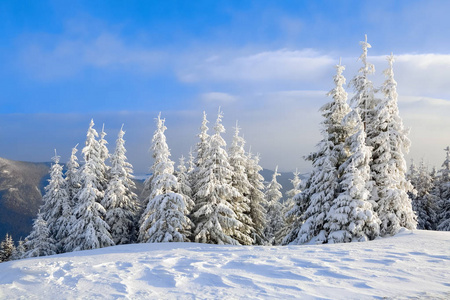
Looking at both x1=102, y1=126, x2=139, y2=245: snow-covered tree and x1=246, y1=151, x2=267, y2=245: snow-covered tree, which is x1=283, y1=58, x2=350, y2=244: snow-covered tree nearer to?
x1=246, y1=151, x2=267, y2=245: snow-covered tree

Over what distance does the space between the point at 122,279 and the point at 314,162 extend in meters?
14.5

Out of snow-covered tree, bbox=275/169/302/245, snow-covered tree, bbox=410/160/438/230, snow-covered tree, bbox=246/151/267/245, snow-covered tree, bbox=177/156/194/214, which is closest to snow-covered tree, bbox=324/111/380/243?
snow-covered tree, bbox=275/169/302/245

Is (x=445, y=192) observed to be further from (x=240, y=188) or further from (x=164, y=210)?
(x=164, y=210)

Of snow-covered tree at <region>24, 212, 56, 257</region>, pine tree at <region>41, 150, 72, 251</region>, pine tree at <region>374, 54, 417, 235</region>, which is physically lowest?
snow-covered tree at <region>24, 212, 56, 257</region>

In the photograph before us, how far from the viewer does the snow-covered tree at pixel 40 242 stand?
26328 mm

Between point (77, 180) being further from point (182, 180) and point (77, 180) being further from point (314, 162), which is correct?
point (314, 162)

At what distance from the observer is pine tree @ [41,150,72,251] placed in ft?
91.5

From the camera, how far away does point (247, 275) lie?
714 cm

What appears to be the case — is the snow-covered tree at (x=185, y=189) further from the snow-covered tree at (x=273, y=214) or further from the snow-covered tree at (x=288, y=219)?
the snow-covered tree at (x=273, y=214)

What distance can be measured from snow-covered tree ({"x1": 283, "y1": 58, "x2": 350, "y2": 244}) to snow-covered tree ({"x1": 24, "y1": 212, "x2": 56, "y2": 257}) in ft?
70.4

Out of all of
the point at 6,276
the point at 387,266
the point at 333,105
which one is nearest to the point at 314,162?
the point at 333,105

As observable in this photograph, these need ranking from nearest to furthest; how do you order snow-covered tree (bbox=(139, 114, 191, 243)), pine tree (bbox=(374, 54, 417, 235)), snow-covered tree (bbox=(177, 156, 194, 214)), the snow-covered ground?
the snow-covered ground → pine tree (bbox=(374, 54, 417, 235)) → snow-covered tree (bbox=(139, 114, 191, 243)) → snow-covered tree (bbox=(177, 156, 194, 214))

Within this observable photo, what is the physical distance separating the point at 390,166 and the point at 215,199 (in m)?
11.9

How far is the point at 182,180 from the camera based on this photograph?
2569cm
